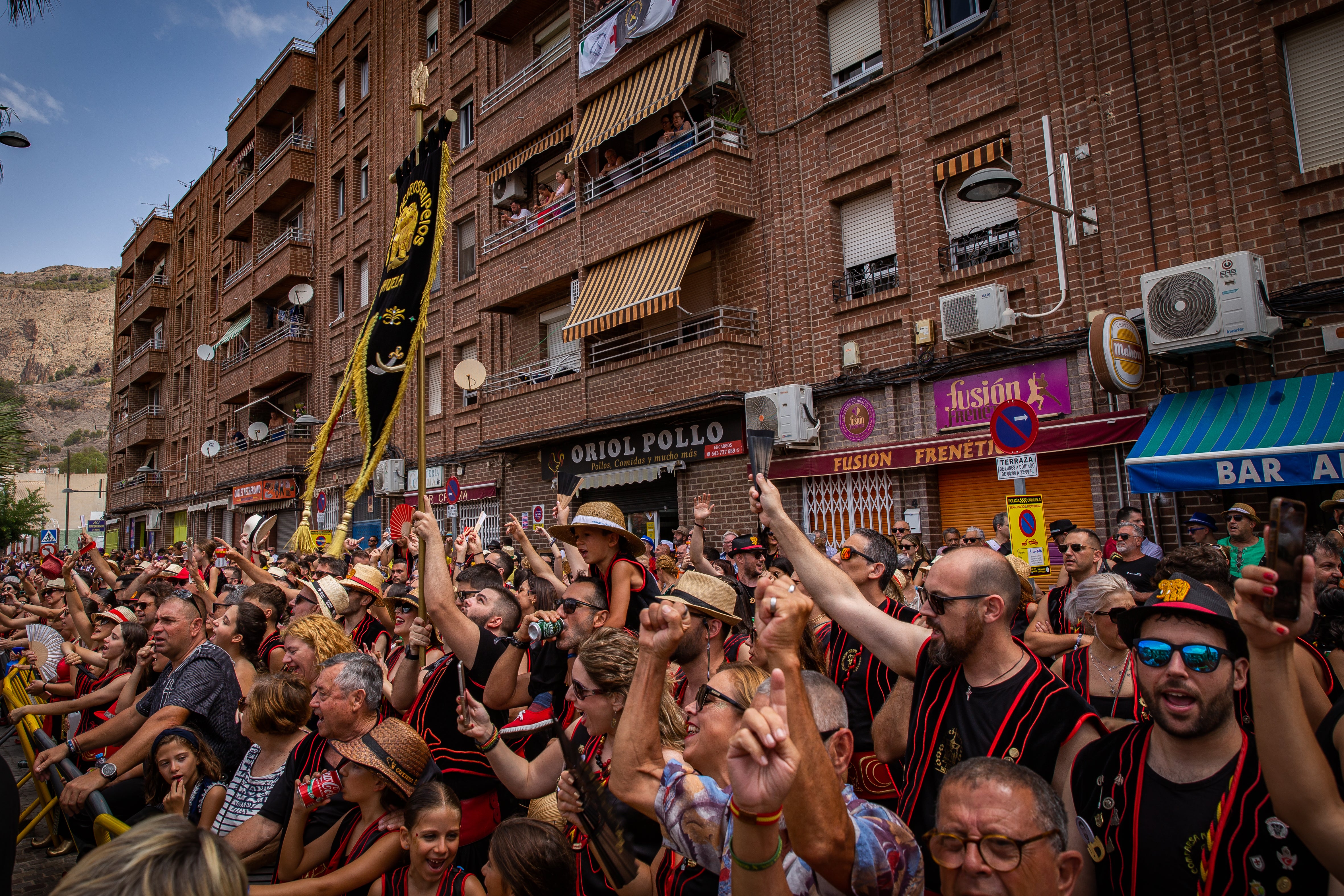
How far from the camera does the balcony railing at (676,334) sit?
43.0ft

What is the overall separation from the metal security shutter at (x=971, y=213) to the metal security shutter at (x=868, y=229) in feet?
2.47

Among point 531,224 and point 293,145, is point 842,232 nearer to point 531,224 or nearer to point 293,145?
point 531,224

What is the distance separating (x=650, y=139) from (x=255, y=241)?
65.3ft

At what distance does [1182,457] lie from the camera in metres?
8.02

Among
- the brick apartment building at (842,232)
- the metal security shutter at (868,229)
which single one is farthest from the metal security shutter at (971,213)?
the metal security shutter at (868,229)

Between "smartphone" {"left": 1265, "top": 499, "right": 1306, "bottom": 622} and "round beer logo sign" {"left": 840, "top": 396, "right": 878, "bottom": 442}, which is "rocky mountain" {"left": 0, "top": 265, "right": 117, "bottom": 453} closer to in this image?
"round beer logo sign" {"left": 840, "top": 396, "right": 878, "bottom": 442}

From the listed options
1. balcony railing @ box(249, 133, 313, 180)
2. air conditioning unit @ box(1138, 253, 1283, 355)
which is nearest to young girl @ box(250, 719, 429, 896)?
air conditioning unit @ box(1138, 253, 1283, 355)

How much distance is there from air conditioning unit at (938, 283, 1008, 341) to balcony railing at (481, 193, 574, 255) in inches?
323

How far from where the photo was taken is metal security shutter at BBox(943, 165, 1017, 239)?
10516 mm

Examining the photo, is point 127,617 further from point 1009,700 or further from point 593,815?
point 1009,700

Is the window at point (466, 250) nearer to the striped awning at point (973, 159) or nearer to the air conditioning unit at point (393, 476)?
the air conditioning unit at point (393, 476)

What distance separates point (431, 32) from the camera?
2217 cm

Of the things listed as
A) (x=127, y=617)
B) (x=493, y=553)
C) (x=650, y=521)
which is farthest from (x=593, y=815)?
(x=650, y=521)

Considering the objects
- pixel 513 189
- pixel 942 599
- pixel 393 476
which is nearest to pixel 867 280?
pixel 513 189
